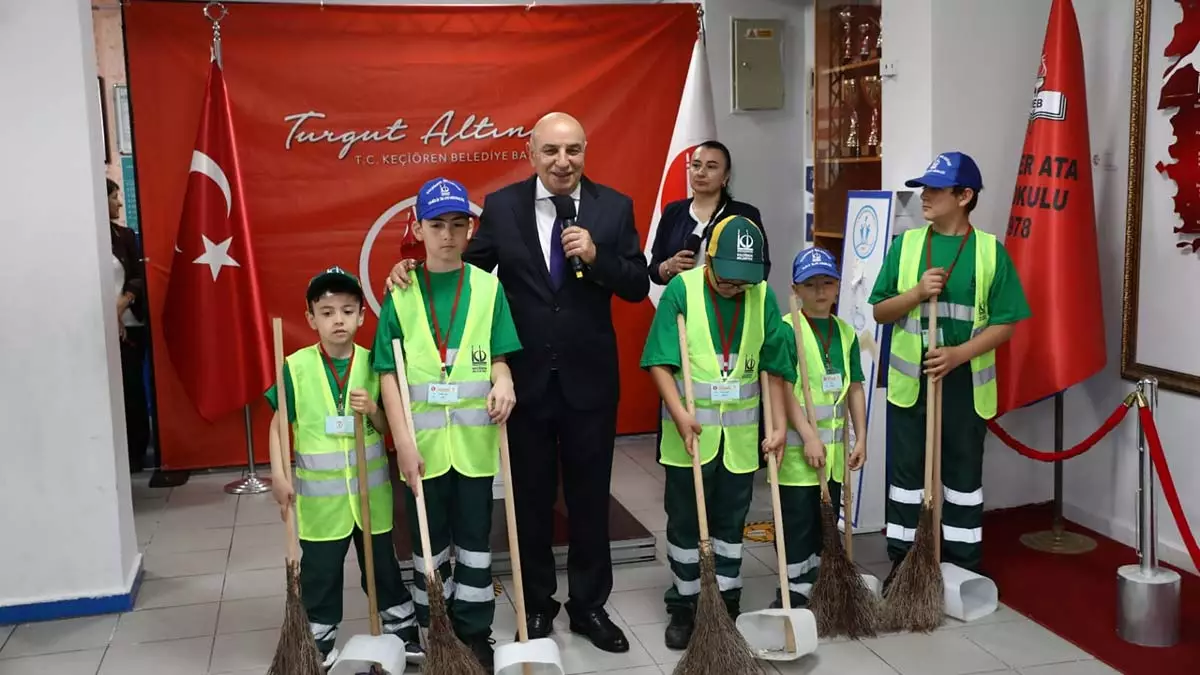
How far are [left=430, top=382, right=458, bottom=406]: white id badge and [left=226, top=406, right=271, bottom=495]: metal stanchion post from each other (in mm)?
2959

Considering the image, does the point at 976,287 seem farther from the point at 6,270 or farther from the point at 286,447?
the point at 6,270

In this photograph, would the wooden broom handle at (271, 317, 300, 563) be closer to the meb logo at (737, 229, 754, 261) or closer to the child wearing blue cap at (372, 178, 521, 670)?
the child wearing blue cap at (372, 178, 521, 670)

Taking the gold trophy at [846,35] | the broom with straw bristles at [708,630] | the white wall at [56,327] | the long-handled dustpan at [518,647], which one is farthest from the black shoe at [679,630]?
the gold trophy at [846,35]

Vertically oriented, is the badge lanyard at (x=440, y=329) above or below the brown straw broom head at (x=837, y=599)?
above

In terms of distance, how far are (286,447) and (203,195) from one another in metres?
2.90

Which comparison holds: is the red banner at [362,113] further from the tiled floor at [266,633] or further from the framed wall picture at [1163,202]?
the framed wall picture at [1163,202]

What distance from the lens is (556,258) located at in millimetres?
3457

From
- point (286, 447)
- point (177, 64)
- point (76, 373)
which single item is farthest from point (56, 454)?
point (177, 64)

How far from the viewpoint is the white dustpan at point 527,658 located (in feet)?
10.2

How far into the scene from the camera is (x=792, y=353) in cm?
361

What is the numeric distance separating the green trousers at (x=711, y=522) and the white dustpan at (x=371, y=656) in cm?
96

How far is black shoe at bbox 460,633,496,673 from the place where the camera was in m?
3.35

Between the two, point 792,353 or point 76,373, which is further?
point 76,373

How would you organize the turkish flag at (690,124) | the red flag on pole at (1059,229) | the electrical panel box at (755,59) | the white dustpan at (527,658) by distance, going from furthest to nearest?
the electrical panel box at (755,59) < the turkish flag at (690,124) < the red flag on pole at (1059,229) < the white dustpan at (527,658)
